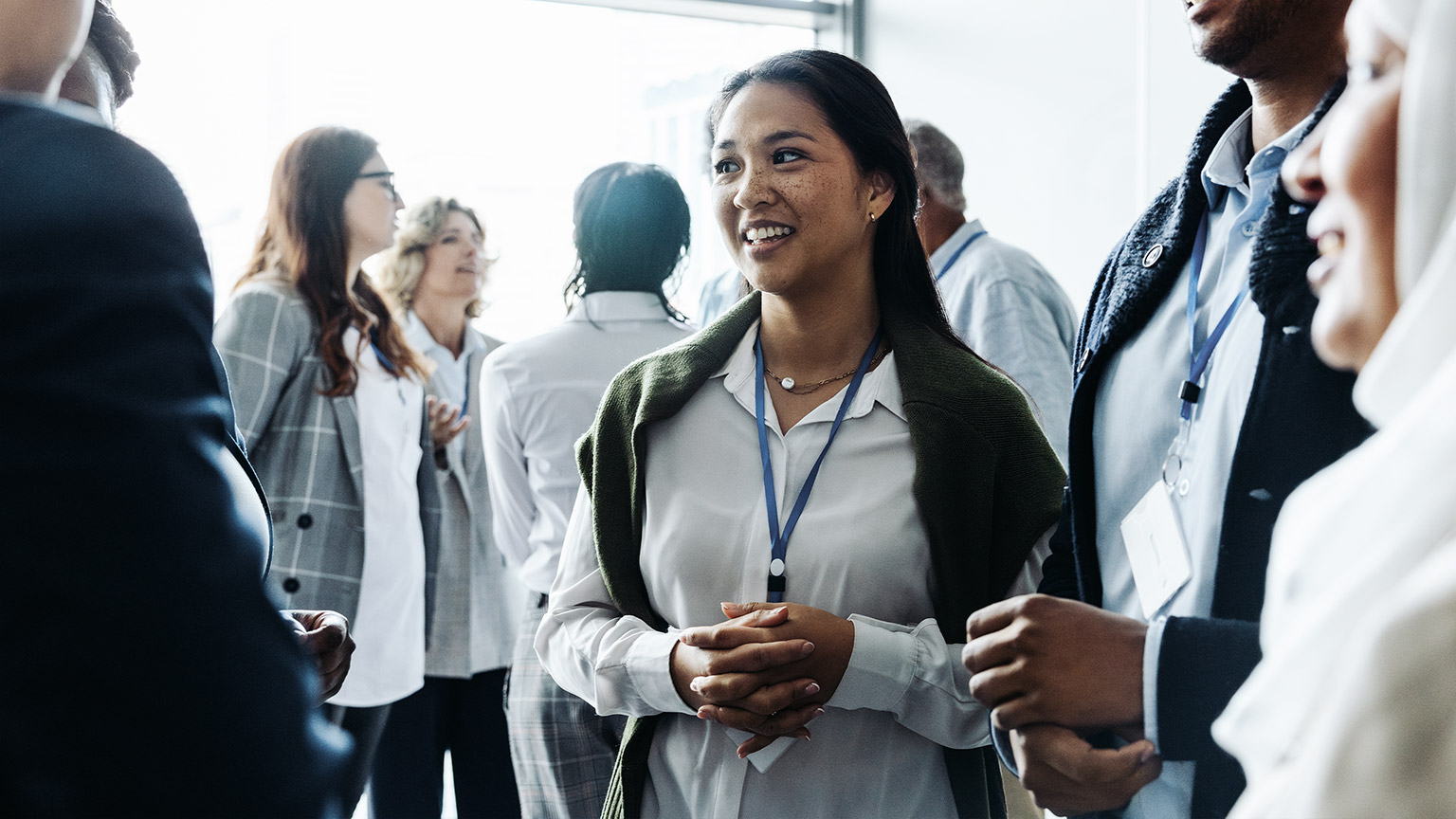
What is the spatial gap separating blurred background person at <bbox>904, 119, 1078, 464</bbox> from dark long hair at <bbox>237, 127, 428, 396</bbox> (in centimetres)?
158

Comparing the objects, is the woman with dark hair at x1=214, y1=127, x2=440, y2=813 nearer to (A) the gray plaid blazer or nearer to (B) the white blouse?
(A) the gray plaid blazer

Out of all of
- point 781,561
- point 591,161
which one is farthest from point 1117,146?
point 781,561

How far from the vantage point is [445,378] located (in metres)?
3.87

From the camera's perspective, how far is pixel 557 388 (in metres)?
2.74

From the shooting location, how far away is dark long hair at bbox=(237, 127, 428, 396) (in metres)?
2.90

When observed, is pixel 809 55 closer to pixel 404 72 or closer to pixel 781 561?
pixel 781 561

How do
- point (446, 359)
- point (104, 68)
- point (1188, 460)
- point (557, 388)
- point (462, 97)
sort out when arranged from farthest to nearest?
1. point (462, 97)
2. point (446, 359)
3. point (557, 388)
4. point (104, 68)
5. point (1188, 460)

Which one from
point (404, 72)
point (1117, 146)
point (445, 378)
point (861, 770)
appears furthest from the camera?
point (404, 72)

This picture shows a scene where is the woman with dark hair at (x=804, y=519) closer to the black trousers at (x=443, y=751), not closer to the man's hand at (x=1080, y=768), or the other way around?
the man's hand at (x=1080, y=768)

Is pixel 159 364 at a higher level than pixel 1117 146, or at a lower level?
lower

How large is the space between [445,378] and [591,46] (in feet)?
10.1

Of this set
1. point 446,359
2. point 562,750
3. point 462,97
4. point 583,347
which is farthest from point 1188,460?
point 462,97

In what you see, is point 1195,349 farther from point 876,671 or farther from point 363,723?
point 363,723

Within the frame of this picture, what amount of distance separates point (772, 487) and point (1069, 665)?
2.02 ft
